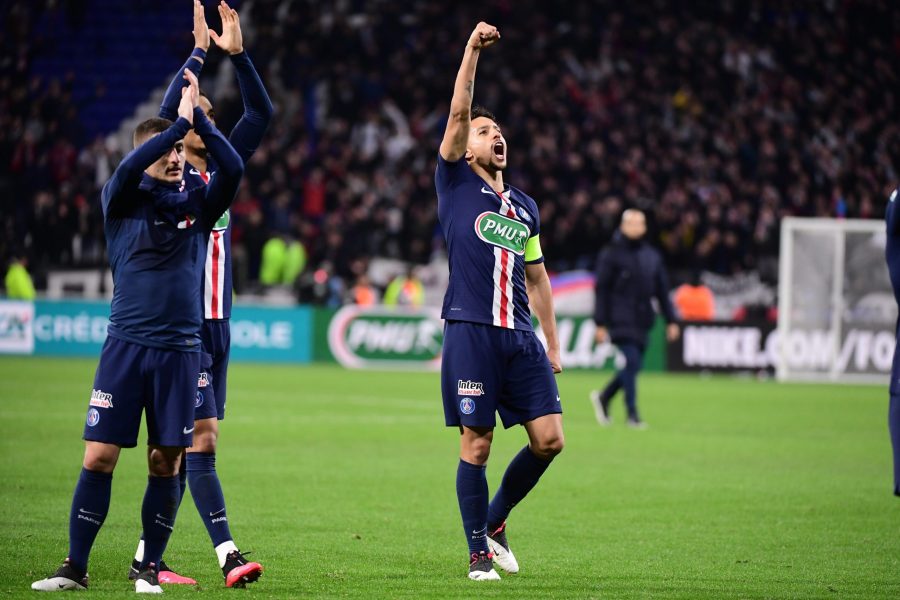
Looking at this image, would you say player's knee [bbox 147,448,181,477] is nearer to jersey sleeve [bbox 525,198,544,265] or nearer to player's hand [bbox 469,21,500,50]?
jersey sleeve [bbox 525,198,544,265]

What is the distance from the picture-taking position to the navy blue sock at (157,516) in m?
6.39

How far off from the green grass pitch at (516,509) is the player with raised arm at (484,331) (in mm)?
541

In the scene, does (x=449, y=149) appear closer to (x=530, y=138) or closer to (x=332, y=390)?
(x=332, y=390)

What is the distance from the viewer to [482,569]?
22.5 feet

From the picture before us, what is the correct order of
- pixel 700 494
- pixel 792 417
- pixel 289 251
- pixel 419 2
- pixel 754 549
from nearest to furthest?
pixel 754 549, pixel 700 494, pixel 792 417, pixel 289 251, pixel 419 2

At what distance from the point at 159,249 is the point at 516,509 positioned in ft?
14.3

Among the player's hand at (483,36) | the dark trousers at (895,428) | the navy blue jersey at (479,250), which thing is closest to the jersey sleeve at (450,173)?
the navy blue jersey at (479,250)

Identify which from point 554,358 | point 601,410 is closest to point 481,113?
point 554,358

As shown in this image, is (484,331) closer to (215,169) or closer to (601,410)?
(215,169)

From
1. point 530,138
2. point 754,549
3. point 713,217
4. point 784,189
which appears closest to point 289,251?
point 530,138

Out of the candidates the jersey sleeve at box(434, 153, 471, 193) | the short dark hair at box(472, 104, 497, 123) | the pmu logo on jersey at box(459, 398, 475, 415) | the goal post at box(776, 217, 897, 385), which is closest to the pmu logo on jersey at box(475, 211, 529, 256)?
the jersey sleeve at box(434, 153, 471, 193)

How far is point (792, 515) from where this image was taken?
31.4 feet

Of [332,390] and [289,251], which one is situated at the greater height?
[289,251]

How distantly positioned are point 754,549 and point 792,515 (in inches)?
64.8
